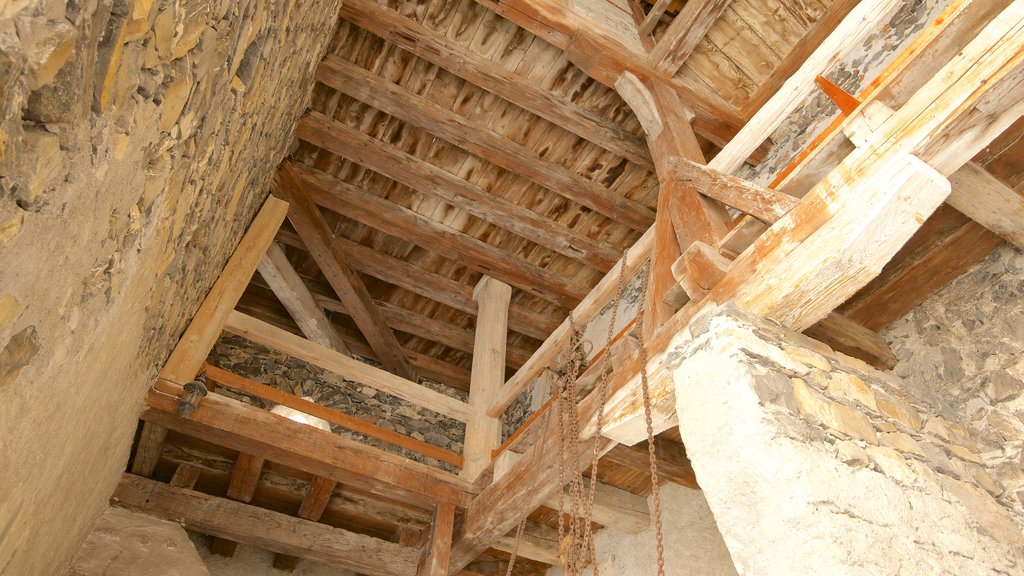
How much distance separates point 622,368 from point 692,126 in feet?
8.31

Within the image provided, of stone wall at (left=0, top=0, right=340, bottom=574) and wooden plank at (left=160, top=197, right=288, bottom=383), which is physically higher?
wooden plank at (left=160, top=197, right=288, bottom=383)

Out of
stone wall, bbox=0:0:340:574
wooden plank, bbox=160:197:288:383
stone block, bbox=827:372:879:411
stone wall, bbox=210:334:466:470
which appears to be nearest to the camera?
stone wall, bbox=0:0:340:574

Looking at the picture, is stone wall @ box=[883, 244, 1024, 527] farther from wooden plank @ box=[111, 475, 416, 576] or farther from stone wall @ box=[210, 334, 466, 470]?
wooden plank @ box=[111, 475, 416, 576]

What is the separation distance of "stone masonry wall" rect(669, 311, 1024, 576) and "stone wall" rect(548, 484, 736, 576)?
1593 millimetres

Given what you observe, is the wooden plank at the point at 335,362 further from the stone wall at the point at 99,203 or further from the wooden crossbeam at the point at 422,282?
the wooden crossbeam at the point at 422,282

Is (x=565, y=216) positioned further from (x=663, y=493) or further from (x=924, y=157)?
(x=924, y=157)

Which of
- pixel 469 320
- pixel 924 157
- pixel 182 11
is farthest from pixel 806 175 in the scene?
pixel 469 320

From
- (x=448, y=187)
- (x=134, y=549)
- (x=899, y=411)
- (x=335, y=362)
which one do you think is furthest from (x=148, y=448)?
(x=899, y=411)

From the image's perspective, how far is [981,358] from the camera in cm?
301

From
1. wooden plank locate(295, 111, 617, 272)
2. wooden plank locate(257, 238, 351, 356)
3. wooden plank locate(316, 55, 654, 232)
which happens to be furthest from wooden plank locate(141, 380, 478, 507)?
wooden plank locate(316, 55, 654, 232)

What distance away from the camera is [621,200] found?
5.30 m

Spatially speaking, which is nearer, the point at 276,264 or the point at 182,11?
the point at 182,11

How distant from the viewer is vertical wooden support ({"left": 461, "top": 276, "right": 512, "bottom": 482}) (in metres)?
4.75

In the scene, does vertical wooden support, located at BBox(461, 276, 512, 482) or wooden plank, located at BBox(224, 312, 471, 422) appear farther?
vertical wooden support, located at BBox(461, 276, 512, 482)
